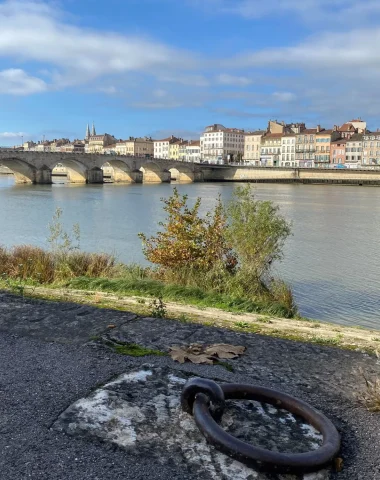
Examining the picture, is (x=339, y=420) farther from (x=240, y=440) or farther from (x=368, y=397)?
(x=240, y=440)

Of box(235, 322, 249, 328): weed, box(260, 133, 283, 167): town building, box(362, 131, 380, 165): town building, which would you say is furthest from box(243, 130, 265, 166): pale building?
box(235, 322, 249, 328): weed

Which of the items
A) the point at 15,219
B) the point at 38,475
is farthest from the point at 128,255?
the point at 38,475

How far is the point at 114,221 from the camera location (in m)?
25.2

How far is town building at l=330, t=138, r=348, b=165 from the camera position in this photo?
97125 millimetres

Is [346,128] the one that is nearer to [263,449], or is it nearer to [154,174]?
[154,174]

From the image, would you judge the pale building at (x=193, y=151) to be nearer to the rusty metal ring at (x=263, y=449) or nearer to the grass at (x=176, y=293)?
the grass at (x=176, y=293)

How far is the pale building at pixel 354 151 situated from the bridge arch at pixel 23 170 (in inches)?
2249

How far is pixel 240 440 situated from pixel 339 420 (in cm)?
59

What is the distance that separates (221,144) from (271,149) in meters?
17.7

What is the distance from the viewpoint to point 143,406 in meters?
2.54

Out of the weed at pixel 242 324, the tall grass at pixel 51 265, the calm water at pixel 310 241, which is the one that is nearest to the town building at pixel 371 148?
the calm water at pixel 310 241

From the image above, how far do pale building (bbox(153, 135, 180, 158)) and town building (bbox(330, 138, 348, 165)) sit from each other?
48.9m

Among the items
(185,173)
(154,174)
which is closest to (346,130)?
(185,173)

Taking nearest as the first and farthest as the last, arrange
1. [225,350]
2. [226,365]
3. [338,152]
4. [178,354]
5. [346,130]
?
[226,365] → [178,354] → [225,350] → [338,152] → [346,130]
